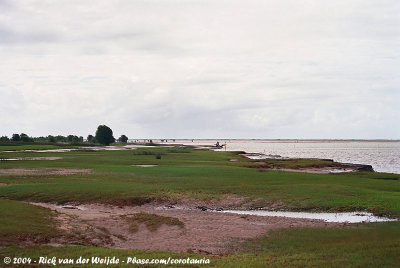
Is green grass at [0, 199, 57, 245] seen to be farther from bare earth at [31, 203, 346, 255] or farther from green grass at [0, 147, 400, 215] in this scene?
green grass at [0, 147, 400, 215]

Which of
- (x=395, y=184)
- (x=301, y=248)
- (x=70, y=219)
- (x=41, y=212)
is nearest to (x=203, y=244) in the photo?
(x=301, y=248)

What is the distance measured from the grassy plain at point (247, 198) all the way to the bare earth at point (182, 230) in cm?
132

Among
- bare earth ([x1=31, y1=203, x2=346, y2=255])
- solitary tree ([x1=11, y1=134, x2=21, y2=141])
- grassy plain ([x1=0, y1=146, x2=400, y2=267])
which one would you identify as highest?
solitary tree ([x1=11, y1=134, x2=21, y2=141])

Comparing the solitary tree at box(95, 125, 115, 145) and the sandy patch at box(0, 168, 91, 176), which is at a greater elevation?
the solitary tree at box(95, 125, 115, 145)

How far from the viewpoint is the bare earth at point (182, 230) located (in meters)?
21.3

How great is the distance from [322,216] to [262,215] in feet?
14.7

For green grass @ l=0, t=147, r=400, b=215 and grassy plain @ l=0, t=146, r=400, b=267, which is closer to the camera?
grassy plain @ l=0, t=146, r=400, b=267

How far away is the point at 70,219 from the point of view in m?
25.4

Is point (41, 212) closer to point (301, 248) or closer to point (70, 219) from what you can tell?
point (70, 219)

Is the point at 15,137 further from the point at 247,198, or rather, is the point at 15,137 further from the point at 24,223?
the point at 24,223

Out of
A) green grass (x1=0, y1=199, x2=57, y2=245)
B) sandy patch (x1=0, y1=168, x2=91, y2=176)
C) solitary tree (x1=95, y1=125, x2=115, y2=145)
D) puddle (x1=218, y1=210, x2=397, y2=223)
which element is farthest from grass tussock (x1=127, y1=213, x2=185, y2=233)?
solitary tree (x1=95, y1=125, x2=115, y2=145)

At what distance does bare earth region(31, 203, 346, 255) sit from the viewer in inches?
837

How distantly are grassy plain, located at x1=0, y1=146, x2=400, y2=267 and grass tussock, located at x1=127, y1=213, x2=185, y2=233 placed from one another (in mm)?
5049

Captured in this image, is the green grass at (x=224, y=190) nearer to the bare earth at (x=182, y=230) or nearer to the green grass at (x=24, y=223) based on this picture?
the bare earth at (x=182, y=230)
